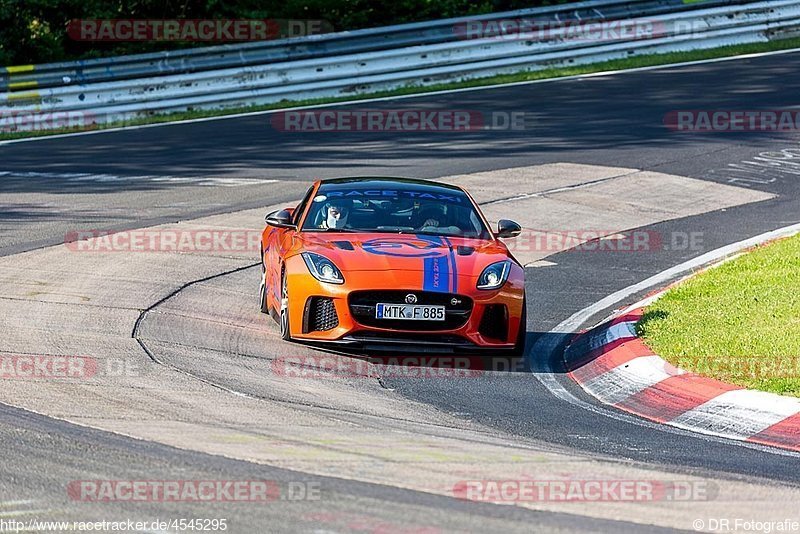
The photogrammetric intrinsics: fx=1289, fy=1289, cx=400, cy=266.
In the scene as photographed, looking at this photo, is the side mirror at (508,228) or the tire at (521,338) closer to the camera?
the tire at (521,338)

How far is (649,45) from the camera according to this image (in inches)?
1027

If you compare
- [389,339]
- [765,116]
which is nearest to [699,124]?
[765,116]

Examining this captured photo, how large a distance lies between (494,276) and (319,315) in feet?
4.45

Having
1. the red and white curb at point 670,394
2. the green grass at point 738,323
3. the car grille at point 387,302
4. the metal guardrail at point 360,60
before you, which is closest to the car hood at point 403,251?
the car grille at point 387,302

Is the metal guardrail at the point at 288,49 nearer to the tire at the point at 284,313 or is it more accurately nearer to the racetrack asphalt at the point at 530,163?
the racetrack asphalt at the point at 530,163

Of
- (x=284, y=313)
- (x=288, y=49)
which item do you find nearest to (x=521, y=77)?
(x=288, y=49)

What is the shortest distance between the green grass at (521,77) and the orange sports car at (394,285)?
A: 39.1 feet

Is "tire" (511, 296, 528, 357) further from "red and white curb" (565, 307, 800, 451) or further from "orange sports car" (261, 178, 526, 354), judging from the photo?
"red and white curb" (565, 307, 800, 451)

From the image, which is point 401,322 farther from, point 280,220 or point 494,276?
point 280,220

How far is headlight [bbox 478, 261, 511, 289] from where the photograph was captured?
9570 millimetres

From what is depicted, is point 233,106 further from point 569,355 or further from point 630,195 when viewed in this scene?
point 569,355

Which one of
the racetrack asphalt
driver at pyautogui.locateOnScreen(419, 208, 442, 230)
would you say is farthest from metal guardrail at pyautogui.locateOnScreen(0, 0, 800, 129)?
driver at pyautogui.locateOnScreen(419, 208, 442, 230)

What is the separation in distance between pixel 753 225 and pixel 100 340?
893 cm

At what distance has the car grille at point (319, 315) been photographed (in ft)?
30.6
